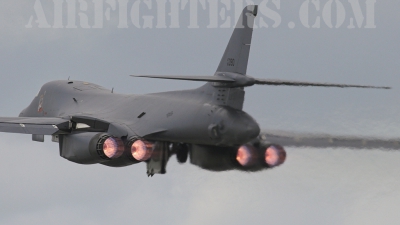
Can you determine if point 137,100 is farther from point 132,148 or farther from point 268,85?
point 268,85

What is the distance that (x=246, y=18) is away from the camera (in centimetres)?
2827

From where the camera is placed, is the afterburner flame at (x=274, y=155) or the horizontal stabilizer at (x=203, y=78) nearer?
the horizontal stabilizer at (x=203, y=78)

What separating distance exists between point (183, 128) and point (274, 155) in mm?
3419

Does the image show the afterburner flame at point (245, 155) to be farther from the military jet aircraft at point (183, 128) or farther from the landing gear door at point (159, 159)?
the landing gear door at point (159, 159)

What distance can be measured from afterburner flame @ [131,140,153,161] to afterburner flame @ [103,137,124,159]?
53 cm

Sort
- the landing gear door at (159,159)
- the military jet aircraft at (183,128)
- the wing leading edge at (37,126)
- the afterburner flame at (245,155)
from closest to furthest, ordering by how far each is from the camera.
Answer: the military jet aircraft at (183,128)
the afterburner flame at (245,155)
the landing gear door at (159,159)
the wing leading edge at (37,126)

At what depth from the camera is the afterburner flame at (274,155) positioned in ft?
95.5

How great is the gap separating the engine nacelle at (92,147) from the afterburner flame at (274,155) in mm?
5453

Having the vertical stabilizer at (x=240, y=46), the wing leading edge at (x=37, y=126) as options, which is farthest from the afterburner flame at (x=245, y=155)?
the wing leading edge at (x=37, y=126)

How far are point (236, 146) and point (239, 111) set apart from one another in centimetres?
212

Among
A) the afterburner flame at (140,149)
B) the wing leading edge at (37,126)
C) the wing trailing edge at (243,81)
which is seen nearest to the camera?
the wing trailing edge at (243,81)

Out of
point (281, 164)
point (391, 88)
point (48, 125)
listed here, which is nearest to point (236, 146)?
point (281, 164)

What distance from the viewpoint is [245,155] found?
29.4 meters

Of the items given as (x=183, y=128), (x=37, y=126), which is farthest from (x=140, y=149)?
(x=37, y=126)
